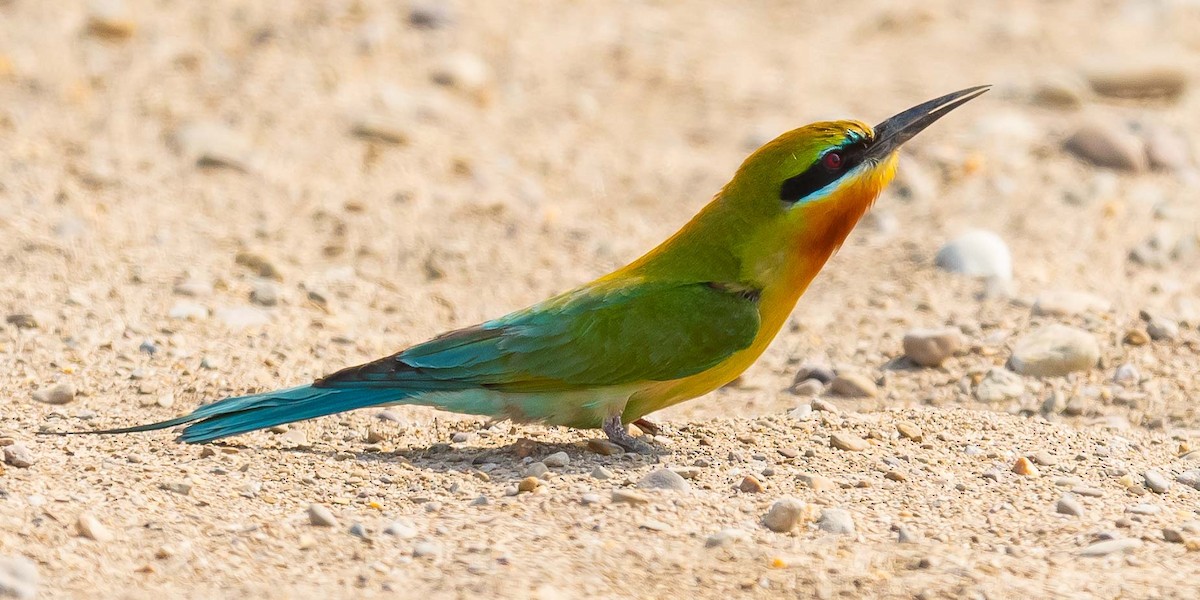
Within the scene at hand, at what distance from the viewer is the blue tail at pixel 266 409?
3.94 metres

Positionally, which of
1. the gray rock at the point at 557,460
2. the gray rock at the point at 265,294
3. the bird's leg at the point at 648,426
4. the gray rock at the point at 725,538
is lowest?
the gray rock at the point at 725,538

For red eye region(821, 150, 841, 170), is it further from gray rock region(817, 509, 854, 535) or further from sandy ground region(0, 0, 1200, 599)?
gray rock region(817, 509, 854, 535)

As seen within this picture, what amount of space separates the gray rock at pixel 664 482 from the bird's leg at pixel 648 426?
1.80 feet

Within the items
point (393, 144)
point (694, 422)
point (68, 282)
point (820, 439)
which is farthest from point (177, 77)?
point (820, 439)

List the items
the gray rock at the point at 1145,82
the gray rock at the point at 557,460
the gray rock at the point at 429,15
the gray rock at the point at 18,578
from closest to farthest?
the gray rock at the point at 18,578 → the gray rock at the point at 557,460 → the gray rock at the point at 1145,82 → the gray rock at the point at 429,15

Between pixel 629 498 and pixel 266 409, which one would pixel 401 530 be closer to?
pixel 629 498

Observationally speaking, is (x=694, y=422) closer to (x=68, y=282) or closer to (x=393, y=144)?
(x=68, y=282)

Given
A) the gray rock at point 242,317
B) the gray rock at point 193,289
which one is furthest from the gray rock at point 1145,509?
the gray rock at point 193,289

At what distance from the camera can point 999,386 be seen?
15.7 feet

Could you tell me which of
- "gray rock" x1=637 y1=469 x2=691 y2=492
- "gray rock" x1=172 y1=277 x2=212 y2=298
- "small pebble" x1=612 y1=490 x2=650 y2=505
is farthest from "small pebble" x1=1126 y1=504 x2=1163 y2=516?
"gray rock" x1=172 y1=277 x2=212 y2=298

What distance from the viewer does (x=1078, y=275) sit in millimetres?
5773

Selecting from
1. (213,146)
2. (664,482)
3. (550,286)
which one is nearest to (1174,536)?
(664,482)

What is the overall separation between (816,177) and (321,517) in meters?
1.71

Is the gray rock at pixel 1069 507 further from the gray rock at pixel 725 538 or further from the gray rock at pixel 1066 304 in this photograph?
the gray rock at pixel 1066 304
